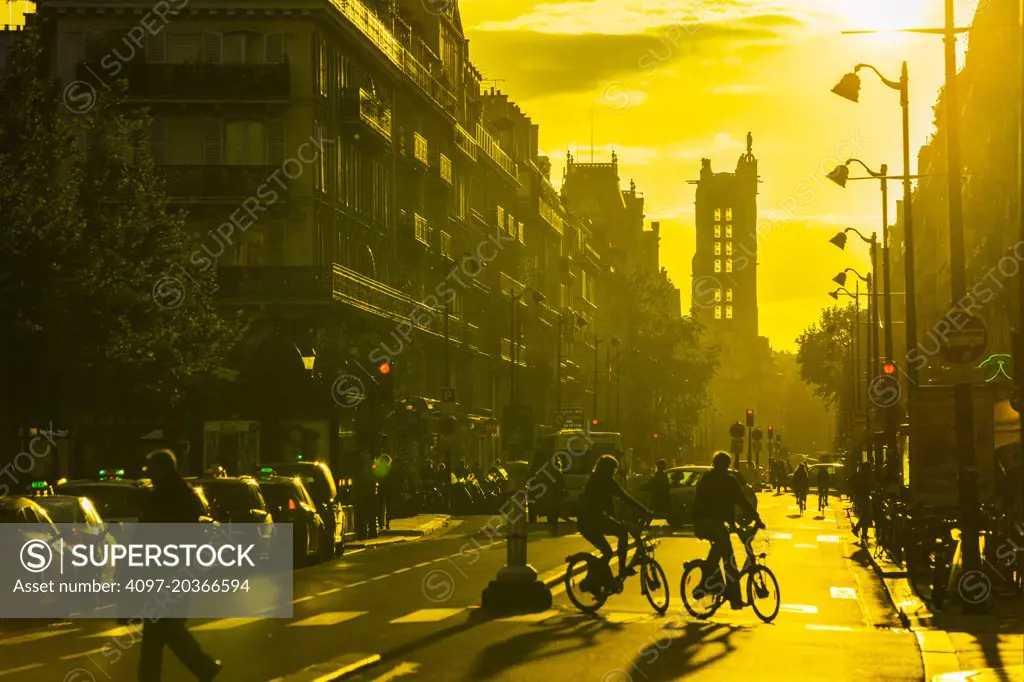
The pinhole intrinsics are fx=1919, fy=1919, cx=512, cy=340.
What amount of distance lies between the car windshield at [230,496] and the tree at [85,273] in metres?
7.54

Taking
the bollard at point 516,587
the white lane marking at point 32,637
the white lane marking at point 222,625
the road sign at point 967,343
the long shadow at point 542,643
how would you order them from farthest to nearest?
the road sign at point 967,343, the bollard at point 516,587, the white lane marking at point 222,625, the white lane marking at point 32,637, the long shadow at point 542,643

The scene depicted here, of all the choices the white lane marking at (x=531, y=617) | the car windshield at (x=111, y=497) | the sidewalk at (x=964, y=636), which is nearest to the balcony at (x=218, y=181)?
the car windshield at (x=111, y=497)

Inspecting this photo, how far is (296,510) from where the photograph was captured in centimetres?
3098

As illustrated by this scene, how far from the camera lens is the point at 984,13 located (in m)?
66.7

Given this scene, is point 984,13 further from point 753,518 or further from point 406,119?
point 753,518

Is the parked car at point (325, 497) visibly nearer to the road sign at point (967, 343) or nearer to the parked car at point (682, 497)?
the parked car at point (682, 497)

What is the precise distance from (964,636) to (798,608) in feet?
15.3

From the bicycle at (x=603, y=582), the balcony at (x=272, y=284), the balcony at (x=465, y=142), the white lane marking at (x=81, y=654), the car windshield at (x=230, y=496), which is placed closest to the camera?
the white lane marking at (x=81, y=654)

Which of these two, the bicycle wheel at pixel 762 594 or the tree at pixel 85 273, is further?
the tree at pixel 85 273

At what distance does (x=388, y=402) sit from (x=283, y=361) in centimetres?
350

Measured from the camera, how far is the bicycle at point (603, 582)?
2194 centimetres

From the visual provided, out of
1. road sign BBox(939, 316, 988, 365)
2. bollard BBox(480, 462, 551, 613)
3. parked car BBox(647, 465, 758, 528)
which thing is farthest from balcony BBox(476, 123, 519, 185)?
bollard BBox(480, 462, 551, 613)

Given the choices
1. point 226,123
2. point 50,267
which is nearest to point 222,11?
point 226,123

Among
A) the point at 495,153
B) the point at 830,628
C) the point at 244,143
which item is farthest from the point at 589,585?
the point at 495,153
